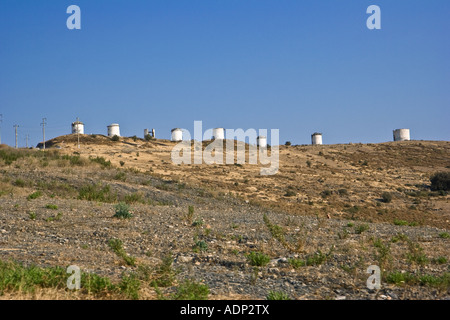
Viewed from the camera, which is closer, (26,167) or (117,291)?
(117,291)

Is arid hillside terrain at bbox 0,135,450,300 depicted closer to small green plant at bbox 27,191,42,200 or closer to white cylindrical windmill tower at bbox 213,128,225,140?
small green plant at bbox 27,191,42,200

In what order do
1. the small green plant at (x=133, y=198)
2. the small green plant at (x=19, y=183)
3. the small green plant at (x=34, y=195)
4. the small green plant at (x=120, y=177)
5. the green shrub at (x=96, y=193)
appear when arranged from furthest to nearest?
1. the small green plant at (x=120, y=177)
2. the small green plant at (x=19, y=183)
3. the small green plant at (x=133, y=198)
4. the green shrub at (x=96, y=193)
5. the small green plant at (x=34, y=195)

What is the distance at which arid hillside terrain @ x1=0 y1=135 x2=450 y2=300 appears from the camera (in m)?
6.24

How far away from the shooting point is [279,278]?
23.4ft

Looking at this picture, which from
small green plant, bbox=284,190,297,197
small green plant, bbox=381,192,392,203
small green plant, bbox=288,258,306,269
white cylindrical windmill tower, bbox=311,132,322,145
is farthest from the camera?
white cylindrical windmill tower, bbox=311,132,322,145

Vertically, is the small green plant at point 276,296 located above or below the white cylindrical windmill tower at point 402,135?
below

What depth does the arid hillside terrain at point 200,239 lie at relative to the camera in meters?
6.24

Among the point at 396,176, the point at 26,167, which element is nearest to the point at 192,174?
the point at 26,167

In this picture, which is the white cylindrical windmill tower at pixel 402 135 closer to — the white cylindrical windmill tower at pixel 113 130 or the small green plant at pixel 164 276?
the white cylindrical windmill tower at pixel 113 130

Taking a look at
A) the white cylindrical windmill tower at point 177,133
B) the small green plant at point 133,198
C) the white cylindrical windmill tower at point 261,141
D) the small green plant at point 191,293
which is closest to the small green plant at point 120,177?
the small green plant at point 133,198

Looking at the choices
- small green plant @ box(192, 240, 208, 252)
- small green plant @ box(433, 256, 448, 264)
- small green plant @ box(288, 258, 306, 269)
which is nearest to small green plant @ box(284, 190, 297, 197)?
small green plant @ box(192, 240, 208, 252)

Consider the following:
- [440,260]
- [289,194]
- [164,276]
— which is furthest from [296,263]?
[289,194]
